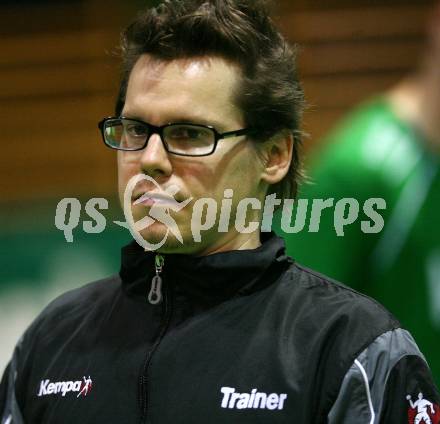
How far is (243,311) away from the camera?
57.9 inches

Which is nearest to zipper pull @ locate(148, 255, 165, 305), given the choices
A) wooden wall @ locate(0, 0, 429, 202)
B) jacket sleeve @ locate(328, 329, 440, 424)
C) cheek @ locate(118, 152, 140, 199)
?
cheek @ locate(118, 152, 140, 199)

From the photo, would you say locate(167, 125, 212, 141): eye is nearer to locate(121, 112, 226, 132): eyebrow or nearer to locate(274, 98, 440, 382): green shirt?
locate(121, 112, 226, 132): eyebrow

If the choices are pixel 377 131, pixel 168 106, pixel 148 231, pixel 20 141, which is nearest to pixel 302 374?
pixel 148 231

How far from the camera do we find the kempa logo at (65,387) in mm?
1475

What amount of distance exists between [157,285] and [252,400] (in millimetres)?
255

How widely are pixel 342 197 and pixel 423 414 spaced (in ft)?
2.17

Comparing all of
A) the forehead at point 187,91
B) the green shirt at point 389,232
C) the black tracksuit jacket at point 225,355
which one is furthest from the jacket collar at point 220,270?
the green shirt at point 389,232

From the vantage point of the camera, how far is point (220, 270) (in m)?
1.46

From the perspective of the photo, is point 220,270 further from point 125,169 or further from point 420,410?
point 420,410

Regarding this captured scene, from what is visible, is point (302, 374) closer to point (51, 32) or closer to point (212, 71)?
point (212, 71)

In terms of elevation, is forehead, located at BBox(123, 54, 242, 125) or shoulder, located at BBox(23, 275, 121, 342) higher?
forehead, located at BBox(123, 54, 242, 125)

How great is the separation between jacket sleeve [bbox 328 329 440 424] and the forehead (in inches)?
17.1

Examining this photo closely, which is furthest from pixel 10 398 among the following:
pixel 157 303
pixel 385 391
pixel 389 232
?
pixel 389 232

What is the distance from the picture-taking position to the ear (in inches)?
61.9
